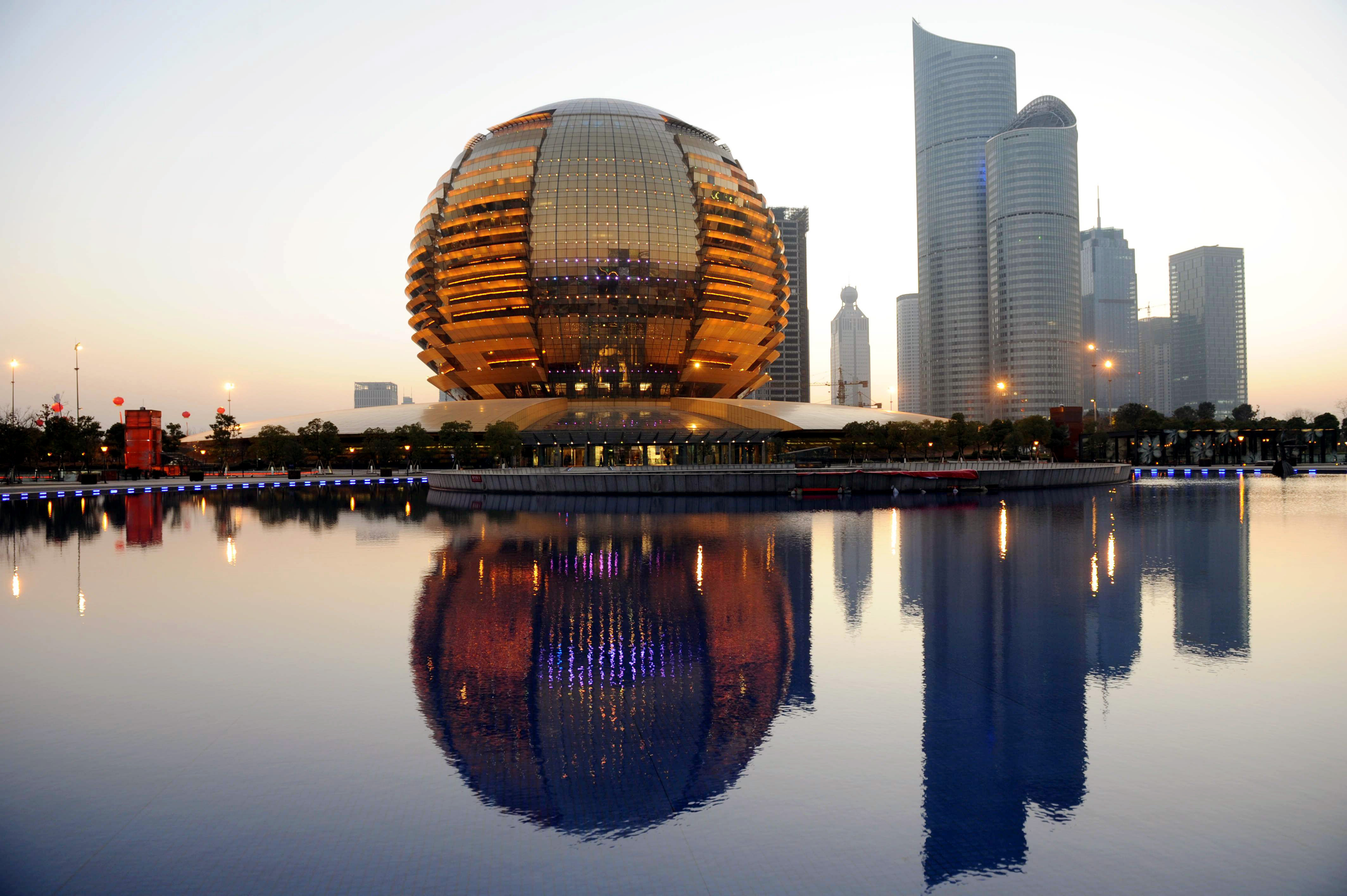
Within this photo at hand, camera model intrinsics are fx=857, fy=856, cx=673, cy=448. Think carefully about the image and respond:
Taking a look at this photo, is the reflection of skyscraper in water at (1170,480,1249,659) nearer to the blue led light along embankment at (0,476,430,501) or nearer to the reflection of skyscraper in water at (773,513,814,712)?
the reflection of skyscraper in water at (773,513,814,712)

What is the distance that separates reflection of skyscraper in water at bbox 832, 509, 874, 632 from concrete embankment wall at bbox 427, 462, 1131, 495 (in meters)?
12.5

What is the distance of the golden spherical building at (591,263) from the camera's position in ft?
316

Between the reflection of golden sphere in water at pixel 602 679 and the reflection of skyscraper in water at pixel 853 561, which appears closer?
the reflection of golden sphere in water at pixel 602 679

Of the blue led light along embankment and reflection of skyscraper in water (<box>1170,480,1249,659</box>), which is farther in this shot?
the blue led light along embankment

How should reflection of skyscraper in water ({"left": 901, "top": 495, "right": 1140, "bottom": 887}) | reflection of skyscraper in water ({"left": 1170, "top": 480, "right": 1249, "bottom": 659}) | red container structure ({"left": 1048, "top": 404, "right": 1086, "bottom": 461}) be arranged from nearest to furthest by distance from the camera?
reflection of skyscraper in water ({"left": 901, "top": 495, "right": 1140, "bottom": 887})
reflection of skyscraper in water ({"left": 1170, "top": 480, "right": 1249, "bottom": 659})
red container structure ({"left": 1048, "top": 404, "right": 1086, "bottom": 461})

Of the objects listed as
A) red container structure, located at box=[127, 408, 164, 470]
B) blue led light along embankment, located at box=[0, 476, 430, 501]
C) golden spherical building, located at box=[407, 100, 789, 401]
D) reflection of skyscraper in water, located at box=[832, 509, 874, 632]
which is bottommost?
reflection of skyscraper in water, located at box=[832, 509, 874, 632]

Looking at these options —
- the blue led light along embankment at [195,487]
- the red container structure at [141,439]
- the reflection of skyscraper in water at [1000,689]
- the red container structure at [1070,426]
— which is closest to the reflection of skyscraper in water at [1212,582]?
the reflection of skyscraper in water at [1000,689]

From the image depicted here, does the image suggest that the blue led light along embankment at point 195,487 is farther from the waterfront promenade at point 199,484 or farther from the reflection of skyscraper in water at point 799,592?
the reflection of skyscraper in water at point 799,592

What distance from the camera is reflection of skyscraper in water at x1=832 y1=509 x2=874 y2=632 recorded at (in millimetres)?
16609

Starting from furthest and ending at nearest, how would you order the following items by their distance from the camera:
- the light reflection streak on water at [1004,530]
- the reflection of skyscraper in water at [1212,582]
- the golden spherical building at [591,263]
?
the golden spherical building at [591,263] < the light reflection streak on water at [1004,530] < the reflection of skyscraper in water at [1212,582]

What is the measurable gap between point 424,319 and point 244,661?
327ft

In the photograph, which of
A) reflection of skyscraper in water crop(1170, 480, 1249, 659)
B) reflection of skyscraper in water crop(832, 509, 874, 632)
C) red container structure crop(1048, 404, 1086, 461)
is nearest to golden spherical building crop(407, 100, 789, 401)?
red container structure crop(1048, 404, 1086, 461)

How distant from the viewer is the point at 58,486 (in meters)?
61.1

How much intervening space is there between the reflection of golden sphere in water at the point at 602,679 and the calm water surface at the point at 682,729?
0.06 m
